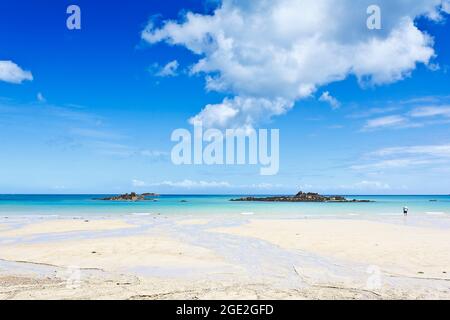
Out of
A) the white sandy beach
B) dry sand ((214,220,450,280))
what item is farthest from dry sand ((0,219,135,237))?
dry sand ((214,220,450,280))

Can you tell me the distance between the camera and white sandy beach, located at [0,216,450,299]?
11859 millimetres

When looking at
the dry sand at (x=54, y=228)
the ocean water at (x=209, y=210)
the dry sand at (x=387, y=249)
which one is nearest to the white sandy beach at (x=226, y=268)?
the dry sand at (x=387, y=249)

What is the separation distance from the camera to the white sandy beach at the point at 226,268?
38.9 ft

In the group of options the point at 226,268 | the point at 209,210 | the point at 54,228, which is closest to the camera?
the point at 226,268

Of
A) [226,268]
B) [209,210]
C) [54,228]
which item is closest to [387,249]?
[226,268]

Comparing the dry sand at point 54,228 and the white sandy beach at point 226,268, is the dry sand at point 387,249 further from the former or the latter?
the dry sand at point 54,228

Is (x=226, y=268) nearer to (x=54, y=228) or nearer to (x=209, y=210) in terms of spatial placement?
(x=54, y=228)

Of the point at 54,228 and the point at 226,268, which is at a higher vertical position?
the point at 226,268

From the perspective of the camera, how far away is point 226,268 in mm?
15656

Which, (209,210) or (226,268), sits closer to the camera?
(226,268)
